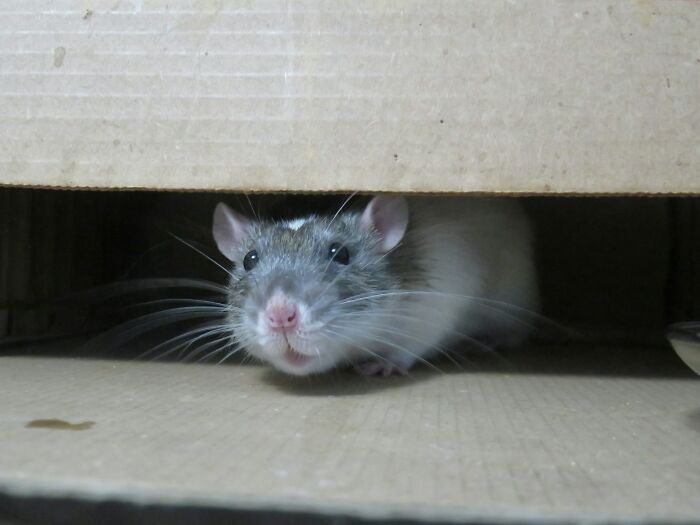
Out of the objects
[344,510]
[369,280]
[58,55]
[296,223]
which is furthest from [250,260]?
[344,510]

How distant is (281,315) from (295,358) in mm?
109

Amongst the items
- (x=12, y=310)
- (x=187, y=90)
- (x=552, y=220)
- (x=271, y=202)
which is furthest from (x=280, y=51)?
(x=552, y=220)

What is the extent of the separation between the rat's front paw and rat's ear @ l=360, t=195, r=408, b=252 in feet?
0.74

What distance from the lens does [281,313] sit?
1252mm

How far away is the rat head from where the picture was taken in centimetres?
129

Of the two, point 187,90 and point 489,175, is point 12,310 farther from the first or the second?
point 489,175

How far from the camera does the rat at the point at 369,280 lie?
1.31 metres

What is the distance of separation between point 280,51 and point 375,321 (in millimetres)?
523

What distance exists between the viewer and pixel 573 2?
119 centimetres

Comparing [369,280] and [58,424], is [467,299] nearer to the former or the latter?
[369,280]

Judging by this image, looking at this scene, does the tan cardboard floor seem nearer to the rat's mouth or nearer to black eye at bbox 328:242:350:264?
the rat's mouth

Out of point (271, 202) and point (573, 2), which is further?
point (271, 202)

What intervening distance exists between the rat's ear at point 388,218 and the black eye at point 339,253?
3.5 inches

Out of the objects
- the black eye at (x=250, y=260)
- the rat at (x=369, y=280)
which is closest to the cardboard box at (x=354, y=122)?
the rat at (x=369, y=280)
